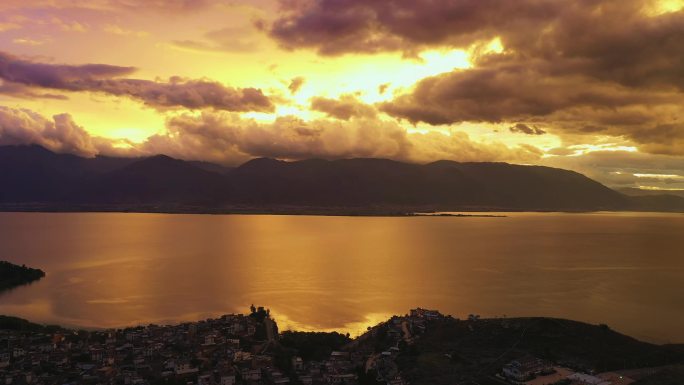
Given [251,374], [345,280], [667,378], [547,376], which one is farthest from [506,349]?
[345,280]

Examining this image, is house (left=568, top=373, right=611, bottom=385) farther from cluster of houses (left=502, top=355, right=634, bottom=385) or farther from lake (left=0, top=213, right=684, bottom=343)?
lake (left=0, top=213, right=684, bottom=343)

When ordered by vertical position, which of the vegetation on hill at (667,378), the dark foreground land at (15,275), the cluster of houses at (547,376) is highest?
the vegetation on hill at (667,378)

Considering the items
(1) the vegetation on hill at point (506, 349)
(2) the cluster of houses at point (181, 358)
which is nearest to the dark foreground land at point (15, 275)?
(2) the cluster of houses at point (181, 358)

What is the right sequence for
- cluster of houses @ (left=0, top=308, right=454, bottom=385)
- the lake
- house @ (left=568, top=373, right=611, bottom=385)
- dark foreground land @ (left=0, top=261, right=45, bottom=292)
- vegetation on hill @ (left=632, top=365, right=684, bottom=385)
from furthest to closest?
dark foreground land @ (left=0, top=261, right=45, bottom=292)
the lake
cluster of houses @ (left=0, top=308, right=454, bottom=385)
house @ (left=568, top=373, right=611, bottom=385)
vegetation on hill @ (left=632, top=365, right=684, bottom=385)

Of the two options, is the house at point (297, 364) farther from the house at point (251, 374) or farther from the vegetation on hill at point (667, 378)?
the vegetation on hill at point (667, 378)

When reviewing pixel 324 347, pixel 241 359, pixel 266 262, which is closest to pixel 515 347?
pixel 324 347

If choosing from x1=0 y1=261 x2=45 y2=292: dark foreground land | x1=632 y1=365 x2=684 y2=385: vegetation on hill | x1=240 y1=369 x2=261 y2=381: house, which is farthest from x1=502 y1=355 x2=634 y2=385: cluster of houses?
x1=0 y1=261 x2=45 y2=292: dark foreground land

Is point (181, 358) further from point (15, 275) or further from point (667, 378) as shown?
point (15, 275)
